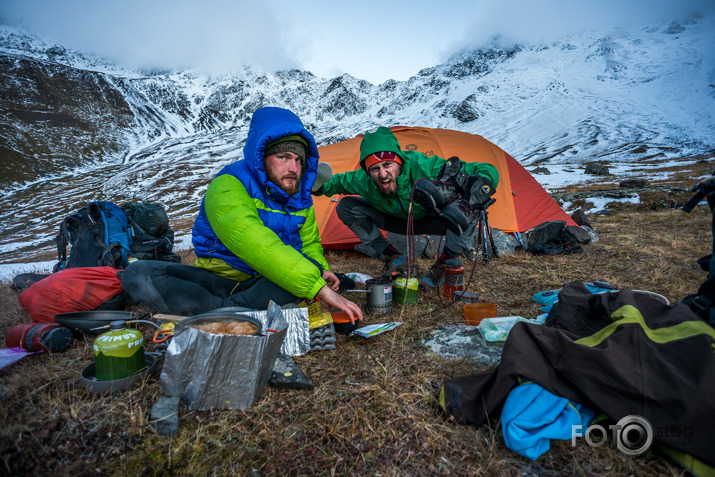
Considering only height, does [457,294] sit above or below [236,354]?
below

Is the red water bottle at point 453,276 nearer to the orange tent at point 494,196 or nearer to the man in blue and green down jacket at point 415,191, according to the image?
the man in blue and green down jacket at point 415,191

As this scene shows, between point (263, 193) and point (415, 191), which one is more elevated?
point (263, 193)

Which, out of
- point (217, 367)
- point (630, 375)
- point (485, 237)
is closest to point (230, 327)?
point (217, 367)

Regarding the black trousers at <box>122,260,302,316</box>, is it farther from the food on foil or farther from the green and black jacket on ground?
the green and black jacket on ground

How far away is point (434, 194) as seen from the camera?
363 centimetres

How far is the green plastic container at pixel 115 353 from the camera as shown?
1844mm

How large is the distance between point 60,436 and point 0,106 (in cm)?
13643

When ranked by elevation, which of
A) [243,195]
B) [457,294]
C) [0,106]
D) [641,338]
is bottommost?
[457,294]

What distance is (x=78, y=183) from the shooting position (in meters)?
69.8

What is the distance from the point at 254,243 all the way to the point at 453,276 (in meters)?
2.16

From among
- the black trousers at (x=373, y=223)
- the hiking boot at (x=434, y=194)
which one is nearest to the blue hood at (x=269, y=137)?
the hiking boot at (x=434, y=194)

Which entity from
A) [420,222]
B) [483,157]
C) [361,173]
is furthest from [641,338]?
[483,157]

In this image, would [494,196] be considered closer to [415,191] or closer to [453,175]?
[453,175]

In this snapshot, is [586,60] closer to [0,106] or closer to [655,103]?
[655,103]
